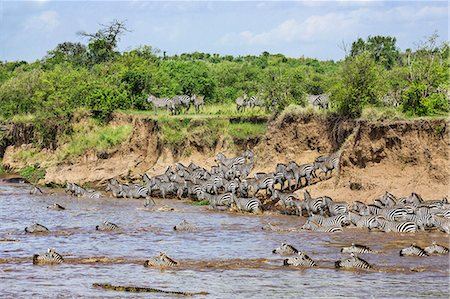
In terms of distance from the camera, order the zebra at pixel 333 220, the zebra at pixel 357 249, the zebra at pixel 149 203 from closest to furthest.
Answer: the zebra at pixel 357 249 < the zebra at pixel 333 220 < the zebra at pixel 149 203

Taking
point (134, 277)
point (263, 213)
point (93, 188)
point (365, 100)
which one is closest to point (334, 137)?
point (365, 100)

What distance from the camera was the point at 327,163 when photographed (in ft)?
91.8

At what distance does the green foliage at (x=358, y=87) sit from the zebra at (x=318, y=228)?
24.0ft

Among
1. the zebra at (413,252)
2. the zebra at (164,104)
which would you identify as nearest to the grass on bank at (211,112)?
the zebra at (164,104)

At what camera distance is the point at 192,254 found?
64.6 ft

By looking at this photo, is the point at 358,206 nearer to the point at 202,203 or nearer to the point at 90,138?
the point at 202,203

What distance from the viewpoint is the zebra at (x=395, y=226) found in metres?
21.7

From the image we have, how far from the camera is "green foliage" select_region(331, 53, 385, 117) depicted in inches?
1133

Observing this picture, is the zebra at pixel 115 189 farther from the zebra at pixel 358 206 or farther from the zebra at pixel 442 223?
the zebra at pixel 442 223

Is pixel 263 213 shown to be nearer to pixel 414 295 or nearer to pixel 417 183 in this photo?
pixel 417 183

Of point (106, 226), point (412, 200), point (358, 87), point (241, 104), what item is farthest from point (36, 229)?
point (241, 104)

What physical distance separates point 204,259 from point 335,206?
6.32 meters

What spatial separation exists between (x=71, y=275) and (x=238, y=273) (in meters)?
3.46

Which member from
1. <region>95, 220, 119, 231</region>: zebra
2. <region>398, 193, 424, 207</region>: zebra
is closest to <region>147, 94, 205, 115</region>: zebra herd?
<region>95, 220, 119, 231</region>: zebra
